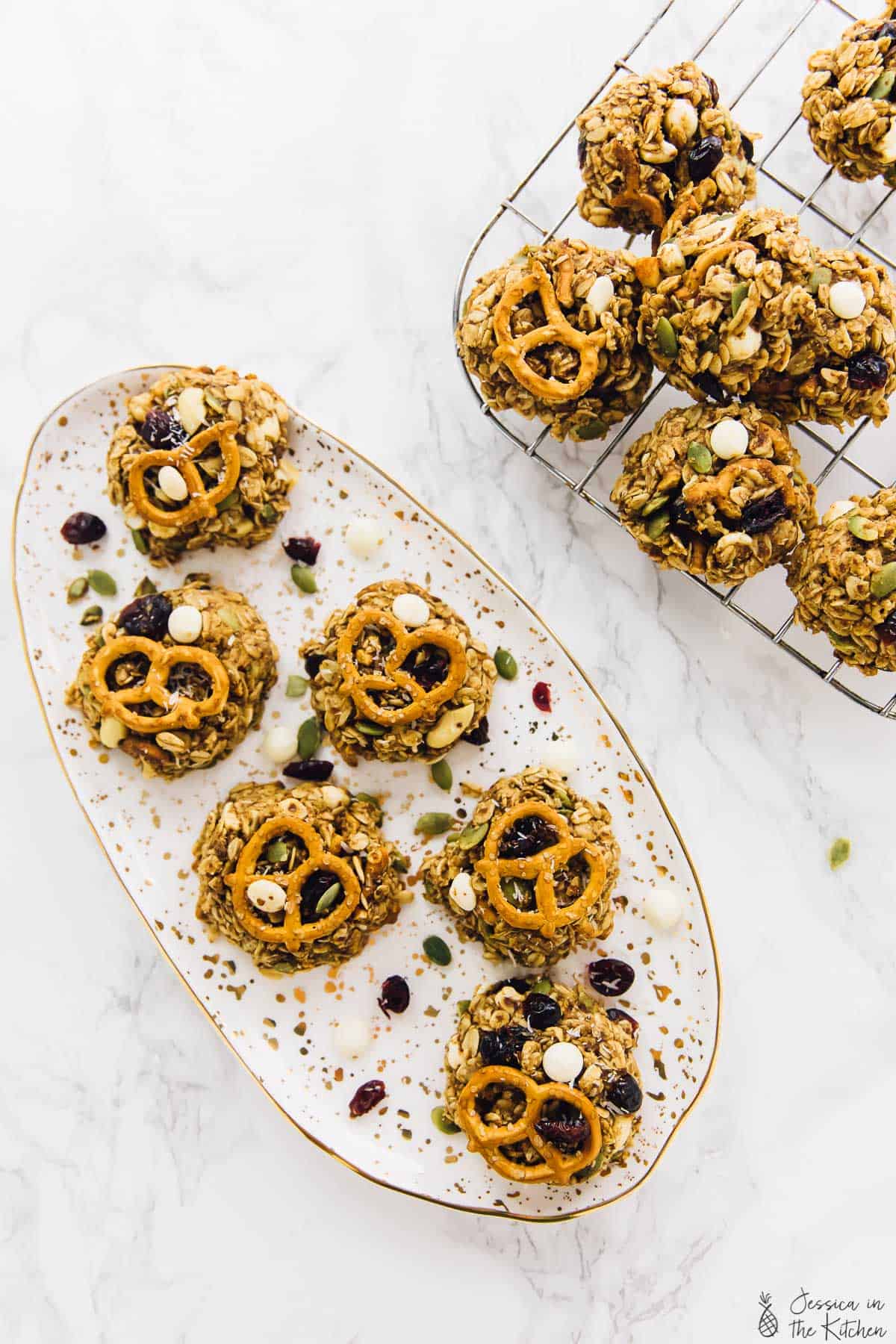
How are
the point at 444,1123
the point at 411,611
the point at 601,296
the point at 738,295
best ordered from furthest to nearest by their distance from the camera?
the point at 444,1123
the point at 411,611
the point at 601,296
the point at 738,295

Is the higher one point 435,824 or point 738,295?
point 738,295

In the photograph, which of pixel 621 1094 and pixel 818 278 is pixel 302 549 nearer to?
pixel 818 278

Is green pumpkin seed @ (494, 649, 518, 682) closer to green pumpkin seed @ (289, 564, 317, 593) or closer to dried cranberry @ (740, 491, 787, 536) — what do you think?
green pumpkin seed @ (289, 564, 317, 593)

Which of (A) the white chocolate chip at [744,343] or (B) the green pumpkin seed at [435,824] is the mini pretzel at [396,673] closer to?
(B) the green pumpkin seed at [435,824]

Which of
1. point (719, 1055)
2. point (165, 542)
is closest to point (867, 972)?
point (719, 1055)

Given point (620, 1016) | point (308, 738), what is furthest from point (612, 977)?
point (308, 738)

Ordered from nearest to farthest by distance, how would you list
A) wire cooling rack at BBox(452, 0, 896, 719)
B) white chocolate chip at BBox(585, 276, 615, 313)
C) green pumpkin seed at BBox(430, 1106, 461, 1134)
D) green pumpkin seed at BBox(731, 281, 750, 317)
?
green pumpkin seed at BBox(731, 281, 750, 317), white chocolate chip at BBox(585, 276, 615, 313), green pumpkin seed at BBox(430, 1106, 461, 1134), wire cooling rack at BBox(452, 0, 896, 719)

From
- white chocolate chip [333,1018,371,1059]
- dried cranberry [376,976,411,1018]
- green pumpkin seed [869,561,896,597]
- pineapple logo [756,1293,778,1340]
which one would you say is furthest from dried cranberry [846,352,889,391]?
pineapple logo [756,1293,778,1340]
